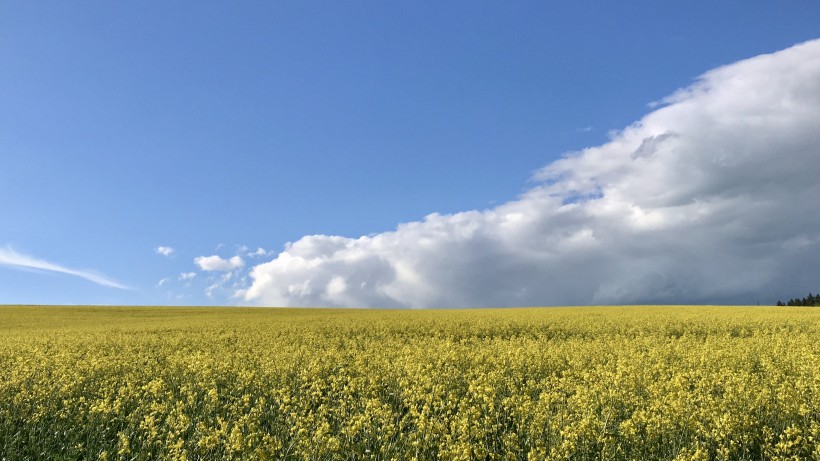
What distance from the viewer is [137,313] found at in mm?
51188

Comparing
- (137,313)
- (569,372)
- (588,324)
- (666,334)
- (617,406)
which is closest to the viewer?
(617,406)

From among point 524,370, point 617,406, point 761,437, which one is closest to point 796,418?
point 761,437

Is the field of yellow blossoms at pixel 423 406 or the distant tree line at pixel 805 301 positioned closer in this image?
the field of yellow blossoms at pixel 423 406

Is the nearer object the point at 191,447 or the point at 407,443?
the point at 407,443

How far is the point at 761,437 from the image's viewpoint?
7941mm

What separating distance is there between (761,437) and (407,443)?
5585 millimetres

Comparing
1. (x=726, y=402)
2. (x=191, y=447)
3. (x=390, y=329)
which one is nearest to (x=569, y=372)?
(x=726, y=402)

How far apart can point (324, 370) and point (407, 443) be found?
588 cm

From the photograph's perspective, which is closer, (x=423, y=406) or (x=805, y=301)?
(x=423, y=406)

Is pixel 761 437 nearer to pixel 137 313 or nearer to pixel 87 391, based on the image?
pixel 87 391

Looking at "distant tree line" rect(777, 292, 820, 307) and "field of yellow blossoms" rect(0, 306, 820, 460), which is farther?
"distant tree line" rect(777, 292, 820, 307)

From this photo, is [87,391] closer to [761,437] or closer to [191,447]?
[191,447]

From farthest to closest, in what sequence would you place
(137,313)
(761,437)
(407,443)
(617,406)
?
1. (137,313)
2. (617,406)
3. (761,437)
4. (407,443)

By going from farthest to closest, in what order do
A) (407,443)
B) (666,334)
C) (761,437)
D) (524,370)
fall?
(666,334)
(524,370)
(761,437)
(407,443)
